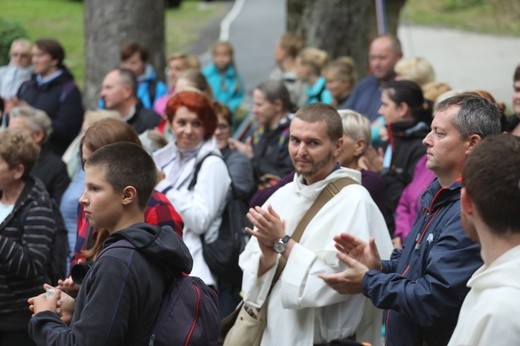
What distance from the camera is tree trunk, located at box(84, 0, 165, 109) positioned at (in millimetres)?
12680

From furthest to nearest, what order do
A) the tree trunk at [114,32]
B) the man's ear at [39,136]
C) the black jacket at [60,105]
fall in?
the tree trunk at [114,32], the black jacket at [60,105], the man's ear at [39,136]

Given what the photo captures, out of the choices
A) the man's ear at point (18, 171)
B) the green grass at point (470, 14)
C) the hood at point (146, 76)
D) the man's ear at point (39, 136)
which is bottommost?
the green grass at point (470, 14)

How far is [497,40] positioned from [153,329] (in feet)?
77.9

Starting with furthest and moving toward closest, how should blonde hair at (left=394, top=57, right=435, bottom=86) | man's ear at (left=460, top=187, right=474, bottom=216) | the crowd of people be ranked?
blonde hair at (left=394, top=57, right=435, bottom=86)
the crowd of people
man's ear at (left=460, top=187, right=474, bottom=216)

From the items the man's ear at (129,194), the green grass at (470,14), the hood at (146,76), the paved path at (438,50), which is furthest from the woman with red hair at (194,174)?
the green grass at (470,14)

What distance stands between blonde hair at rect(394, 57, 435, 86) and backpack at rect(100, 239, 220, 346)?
473 centimetres

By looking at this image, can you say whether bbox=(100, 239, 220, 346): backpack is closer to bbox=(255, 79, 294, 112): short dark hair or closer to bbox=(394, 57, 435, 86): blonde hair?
bbox=(255, 79, 294, 112): short dark hair

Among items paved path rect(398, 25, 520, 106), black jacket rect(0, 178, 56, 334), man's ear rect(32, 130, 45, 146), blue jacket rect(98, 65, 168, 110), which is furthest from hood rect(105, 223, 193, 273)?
paved path rect(398, 25, 520, 106)

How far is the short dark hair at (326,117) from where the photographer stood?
17.4ft

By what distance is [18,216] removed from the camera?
5.79 meters

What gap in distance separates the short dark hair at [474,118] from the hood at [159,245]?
1483 millimetres

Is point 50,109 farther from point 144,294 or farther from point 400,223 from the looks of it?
point 144,294

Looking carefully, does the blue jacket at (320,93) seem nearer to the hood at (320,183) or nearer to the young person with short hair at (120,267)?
the hood at (320,183)

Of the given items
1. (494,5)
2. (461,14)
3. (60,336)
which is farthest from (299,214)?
(461,14)
